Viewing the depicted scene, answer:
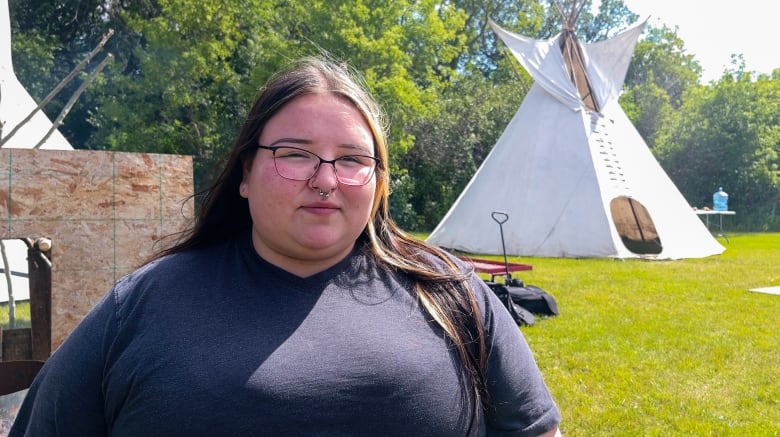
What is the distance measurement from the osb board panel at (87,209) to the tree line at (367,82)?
1123 centimetres

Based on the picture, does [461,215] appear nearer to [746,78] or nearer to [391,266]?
[391,266]

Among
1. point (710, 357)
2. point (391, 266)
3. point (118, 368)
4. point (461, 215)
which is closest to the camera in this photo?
point (118, 368)

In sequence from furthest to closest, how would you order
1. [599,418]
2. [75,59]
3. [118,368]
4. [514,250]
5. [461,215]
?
[75,59] < [461,215] < [514,250] < [599,418] < [118,368]

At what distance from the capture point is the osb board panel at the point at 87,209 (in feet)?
11.8

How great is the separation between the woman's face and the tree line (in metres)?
13.9

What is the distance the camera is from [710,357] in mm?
5355

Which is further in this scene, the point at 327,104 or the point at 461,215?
the point at 461,215

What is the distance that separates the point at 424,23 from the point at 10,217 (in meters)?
15.3

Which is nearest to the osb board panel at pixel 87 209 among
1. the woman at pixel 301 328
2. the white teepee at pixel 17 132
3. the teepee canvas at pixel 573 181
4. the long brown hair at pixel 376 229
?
the long brown hair at pixel 376 229

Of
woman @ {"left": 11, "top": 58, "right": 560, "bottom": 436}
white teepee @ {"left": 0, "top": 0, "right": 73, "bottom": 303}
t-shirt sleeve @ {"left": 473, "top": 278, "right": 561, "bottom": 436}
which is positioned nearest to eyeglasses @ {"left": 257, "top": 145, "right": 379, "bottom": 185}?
woman @ {"left": 11, "top": 58, "right": 560, "bottom": 436}

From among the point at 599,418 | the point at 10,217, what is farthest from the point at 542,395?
the point at 10,217

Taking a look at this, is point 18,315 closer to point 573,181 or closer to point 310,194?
point 310,194

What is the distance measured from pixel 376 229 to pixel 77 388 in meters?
0.77

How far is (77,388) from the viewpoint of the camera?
1354 mm
